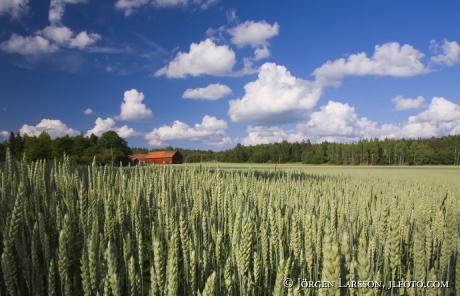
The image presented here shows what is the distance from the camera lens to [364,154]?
10319 centimetres

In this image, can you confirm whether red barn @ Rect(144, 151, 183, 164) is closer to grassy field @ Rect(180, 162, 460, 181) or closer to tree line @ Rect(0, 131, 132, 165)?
tree line @ Rect(0, 131, 132, 165)

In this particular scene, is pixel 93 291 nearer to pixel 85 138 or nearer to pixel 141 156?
pixel 85 138

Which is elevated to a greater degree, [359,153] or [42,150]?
[42,150]

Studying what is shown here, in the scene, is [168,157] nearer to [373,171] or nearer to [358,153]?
[373,171]

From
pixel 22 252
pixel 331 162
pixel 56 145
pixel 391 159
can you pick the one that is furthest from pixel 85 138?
pixel 391 159

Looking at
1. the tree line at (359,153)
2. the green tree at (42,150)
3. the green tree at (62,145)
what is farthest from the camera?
the tree line at (359,153)

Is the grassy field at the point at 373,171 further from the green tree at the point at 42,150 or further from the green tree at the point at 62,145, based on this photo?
the green tree at the point at 42,150

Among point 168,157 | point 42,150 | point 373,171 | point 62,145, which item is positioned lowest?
point 373,171

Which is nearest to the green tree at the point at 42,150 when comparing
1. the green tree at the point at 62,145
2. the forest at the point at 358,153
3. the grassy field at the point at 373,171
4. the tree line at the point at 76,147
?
the tree line at the point at 76,147

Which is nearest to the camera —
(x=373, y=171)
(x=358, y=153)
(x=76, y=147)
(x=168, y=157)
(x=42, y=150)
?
(x=373, y=171)

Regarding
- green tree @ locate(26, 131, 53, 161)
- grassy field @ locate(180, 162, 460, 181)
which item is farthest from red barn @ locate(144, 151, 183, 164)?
grassy field @ locate(180, 162, 460, 181)

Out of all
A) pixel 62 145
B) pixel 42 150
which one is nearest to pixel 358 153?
pixel 62 145

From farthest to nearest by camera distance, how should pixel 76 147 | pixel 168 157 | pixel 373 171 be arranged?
pixel 168 157 < pixel 76 147 < pixel 373 171

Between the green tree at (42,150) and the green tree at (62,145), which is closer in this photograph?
the green tree at (42,150)
